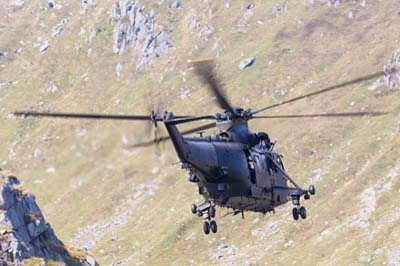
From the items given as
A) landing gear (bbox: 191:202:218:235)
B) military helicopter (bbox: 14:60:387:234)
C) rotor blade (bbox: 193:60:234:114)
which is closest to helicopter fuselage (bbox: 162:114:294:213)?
military helicopter (bbox: 14:60:387:234)

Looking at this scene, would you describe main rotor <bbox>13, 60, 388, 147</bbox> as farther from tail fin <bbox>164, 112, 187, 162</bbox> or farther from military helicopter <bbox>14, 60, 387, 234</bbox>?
tail fin <bbox>164, 112, 187, 162</bbox>

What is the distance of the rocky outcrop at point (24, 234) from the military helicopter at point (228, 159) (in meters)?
37.7

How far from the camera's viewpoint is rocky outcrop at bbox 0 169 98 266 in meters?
97.2

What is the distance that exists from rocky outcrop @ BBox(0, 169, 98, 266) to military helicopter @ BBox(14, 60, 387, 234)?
A: 124 ft

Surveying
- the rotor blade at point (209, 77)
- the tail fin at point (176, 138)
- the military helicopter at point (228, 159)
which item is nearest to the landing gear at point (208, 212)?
the military helicopter at point (228, 159)

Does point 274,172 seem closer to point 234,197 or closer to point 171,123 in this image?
point 234,197

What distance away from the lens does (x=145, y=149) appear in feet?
185

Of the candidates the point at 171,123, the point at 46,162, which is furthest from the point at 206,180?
the point at 46,162

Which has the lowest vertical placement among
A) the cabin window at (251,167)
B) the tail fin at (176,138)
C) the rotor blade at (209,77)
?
the tail fin at (176,138)

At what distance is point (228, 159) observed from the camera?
60.6 metres

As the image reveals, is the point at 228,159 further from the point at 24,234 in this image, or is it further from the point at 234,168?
the point at 24,234

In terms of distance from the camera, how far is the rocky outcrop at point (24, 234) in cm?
9725

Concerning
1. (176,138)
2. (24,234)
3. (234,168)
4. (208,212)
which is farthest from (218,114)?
(24,234)

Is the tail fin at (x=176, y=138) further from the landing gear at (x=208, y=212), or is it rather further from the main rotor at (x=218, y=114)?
the landing gear at (x=208, y=212)
